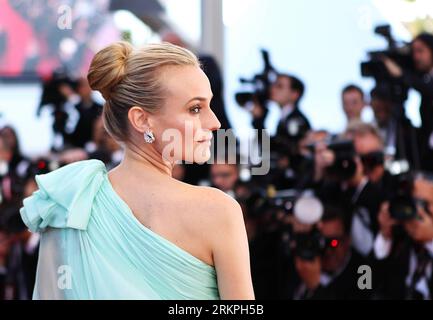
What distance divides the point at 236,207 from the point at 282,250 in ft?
8.52

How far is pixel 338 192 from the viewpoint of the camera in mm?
3965

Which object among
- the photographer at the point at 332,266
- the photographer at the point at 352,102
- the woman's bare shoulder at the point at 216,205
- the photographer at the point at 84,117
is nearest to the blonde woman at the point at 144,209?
the woman's bare shoulder at the point at 216,205

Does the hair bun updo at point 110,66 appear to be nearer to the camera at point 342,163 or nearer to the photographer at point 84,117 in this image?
the camera at point 342,163

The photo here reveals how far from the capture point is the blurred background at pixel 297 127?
12.6 ft

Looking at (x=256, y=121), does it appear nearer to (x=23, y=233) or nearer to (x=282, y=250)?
(x=282, y=250)

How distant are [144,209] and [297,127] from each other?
→ 2643mm

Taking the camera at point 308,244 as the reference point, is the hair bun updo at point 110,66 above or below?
above

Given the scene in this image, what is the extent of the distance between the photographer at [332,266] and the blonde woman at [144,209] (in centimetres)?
238

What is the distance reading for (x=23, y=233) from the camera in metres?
4.34

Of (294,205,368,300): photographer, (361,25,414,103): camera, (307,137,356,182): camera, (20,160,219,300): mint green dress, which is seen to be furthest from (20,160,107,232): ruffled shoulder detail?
(361,25,414,103): camera

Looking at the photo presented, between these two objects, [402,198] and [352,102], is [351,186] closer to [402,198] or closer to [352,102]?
[402,198]

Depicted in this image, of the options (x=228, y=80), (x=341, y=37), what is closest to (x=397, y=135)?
(x=341, y=37)

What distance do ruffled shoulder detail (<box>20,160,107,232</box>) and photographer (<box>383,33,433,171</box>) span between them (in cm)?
252
